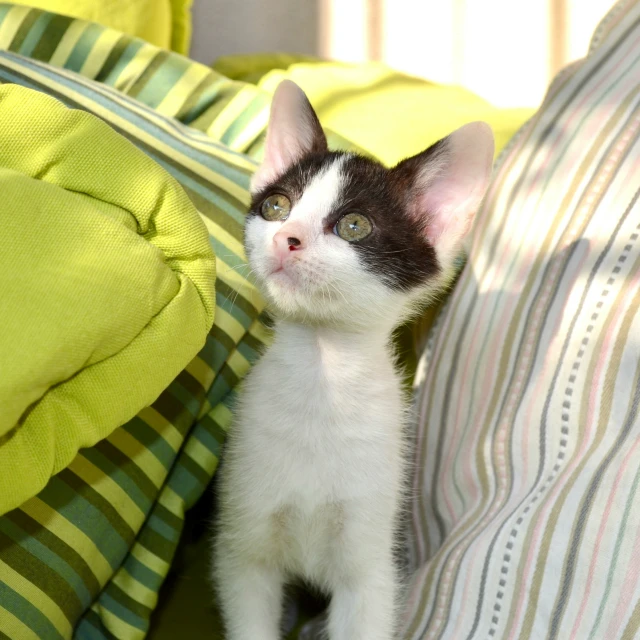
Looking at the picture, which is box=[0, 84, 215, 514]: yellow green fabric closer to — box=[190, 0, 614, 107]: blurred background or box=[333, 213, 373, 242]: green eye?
box=[333, 213, 373, 242]: green eye

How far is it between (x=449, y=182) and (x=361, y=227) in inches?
5.0

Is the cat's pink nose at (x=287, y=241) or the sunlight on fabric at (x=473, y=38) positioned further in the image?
the sunlight on fabric at (x=473, y=38)

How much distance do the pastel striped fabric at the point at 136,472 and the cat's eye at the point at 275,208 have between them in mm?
117

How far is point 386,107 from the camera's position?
1.38 metres

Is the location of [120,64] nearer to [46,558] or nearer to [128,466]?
[128,466]

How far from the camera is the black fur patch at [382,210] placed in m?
0.87

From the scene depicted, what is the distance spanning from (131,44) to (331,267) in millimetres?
720

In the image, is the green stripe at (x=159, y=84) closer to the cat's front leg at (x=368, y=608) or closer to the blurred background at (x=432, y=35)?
the blurred background at (x=432, y=35)

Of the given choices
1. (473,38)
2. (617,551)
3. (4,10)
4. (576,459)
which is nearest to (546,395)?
(576,459)

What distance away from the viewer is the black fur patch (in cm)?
87

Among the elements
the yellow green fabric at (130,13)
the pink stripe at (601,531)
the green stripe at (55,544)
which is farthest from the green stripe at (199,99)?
the pink stripe at (601,531)

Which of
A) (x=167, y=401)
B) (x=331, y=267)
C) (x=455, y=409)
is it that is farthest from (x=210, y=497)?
(x=331, y=267)

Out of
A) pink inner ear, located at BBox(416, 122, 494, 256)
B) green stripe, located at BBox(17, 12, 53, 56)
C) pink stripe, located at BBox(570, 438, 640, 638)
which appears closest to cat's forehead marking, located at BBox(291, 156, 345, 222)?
pink inner ear, located at BBox(416, 122, 494, 256)

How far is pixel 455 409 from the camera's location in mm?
1118
